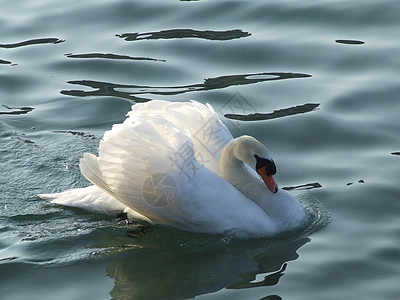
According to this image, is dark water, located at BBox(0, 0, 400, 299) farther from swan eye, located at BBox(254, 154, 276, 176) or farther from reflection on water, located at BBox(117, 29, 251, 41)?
swan eye, located at BBox(254, 154, 276, 176)

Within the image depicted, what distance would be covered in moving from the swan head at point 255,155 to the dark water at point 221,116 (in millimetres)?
663

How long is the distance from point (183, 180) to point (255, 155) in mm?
768

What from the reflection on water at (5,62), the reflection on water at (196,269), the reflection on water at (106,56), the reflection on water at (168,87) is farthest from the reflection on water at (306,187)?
the reflection on water at (5,62)

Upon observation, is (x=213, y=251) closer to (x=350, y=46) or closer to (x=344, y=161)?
(x=344, y=161)

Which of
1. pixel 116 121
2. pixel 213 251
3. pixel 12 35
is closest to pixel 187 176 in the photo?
pixel 213 251

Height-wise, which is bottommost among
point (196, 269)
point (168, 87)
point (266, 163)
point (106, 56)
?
point (196, 269)

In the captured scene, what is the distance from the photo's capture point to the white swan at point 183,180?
7664 millimetres

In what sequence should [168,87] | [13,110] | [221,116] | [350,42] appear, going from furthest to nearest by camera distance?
[350,42] → [168,87] → [13,110] → [221,116]

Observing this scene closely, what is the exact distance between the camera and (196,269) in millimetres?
7461

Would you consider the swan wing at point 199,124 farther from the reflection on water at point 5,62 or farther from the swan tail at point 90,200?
the reflection on water at point 5,62

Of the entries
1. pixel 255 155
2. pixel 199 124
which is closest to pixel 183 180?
pixel 255 155

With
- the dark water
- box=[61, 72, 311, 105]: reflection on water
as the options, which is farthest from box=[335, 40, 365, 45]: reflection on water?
box=[61, 72, 311, 105]: reflection on water

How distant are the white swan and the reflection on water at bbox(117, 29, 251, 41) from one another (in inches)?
177

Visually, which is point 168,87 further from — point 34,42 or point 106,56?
point 34,42
